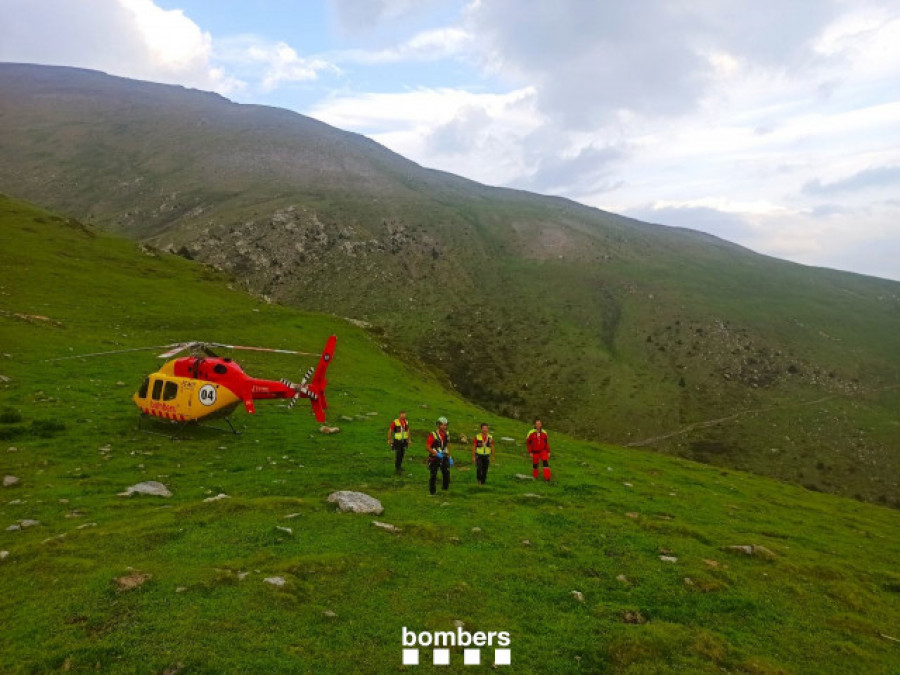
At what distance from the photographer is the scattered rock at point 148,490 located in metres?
17.7

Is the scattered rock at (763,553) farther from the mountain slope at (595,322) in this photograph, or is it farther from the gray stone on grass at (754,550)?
the mountain slope at (595,322)

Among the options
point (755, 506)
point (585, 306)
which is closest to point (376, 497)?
point (755, 506)

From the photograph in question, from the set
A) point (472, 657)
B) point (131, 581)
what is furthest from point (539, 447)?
point (131, 581)

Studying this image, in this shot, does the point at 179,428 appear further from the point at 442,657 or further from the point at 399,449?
the point at 442,657

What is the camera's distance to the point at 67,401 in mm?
26719

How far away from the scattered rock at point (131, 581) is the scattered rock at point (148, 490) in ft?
23.3

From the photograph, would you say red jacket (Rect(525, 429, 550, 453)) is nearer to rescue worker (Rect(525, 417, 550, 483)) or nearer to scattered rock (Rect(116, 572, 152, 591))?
rescue worker (Rect(525, 417, 550, 483))

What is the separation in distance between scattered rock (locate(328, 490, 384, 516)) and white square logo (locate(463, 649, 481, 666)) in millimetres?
7217

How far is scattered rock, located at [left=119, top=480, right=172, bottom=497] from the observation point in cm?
1767

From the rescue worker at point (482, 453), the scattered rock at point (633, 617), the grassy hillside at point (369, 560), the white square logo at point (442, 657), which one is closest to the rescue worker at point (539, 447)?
the grassy hillside at point (369, 560)

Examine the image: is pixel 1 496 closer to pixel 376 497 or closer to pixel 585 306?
pixel 376 497

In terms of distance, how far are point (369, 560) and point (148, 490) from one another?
9648 mm

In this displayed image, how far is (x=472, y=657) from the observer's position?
9711mm

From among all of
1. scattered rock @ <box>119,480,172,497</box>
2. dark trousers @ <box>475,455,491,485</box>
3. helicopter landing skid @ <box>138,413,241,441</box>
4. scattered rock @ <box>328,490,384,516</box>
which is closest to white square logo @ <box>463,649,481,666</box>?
scattered rock @ <box>328,490,384,516</box>
